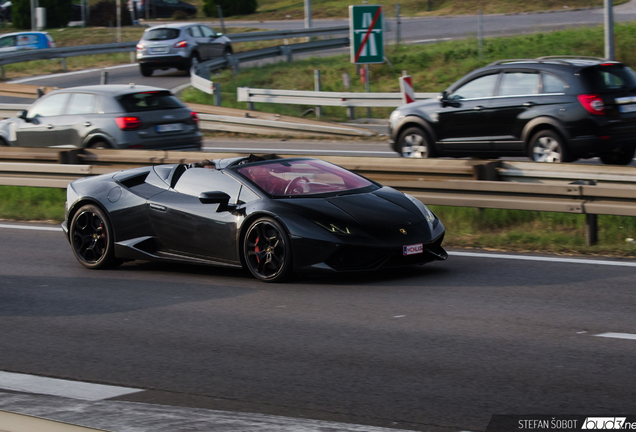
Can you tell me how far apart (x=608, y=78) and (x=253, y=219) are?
7.09m

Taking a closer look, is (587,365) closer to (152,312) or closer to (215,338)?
(215,338)

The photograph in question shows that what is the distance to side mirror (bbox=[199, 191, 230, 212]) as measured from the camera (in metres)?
8.55

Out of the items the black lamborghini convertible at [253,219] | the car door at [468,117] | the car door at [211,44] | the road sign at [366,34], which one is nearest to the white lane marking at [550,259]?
the black lamborghini convertible at [253,219]

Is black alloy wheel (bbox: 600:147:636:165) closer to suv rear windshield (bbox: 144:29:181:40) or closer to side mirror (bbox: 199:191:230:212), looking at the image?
side mirror (bbox: 199:191:230:212)

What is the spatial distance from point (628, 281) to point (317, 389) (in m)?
3.77

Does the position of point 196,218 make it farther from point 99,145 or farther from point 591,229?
Answer: point 99,145

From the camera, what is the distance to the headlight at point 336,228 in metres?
8.09

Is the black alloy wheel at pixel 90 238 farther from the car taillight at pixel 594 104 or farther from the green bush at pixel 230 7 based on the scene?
the green bush at pixel 230 7

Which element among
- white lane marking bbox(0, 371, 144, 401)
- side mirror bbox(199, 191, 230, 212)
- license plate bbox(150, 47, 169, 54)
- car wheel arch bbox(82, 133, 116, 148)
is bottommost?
white lane marking bbox(0, 371, 144, 401)

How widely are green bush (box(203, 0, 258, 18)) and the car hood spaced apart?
2018 inches

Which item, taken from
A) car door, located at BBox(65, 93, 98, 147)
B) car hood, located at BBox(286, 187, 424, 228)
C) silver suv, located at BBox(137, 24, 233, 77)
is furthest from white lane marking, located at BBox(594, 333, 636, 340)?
silver suv, located at BBox(137, 24, 233, 77)

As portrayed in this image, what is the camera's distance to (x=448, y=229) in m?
11.1

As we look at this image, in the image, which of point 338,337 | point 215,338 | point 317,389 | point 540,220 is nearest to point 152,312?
point 215,338

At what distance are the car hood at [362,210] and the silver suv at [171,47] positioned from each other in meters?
24.4
